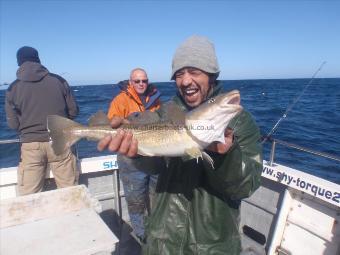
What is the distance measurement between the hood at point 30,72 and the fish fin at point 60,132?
109 inches

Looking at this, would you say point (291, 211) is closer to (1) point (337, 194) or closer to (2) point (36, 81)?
(1) point (337, 194)

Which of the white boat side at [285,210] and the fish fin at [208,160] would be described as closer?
the fish fin at [208,160]

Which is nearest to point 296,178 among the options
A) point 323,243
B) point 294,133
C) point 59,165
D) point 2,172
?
point 323,243

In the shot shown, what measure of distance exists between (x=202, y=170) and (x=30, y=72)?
14.7 ft

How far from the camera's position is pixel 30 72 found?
593 cm

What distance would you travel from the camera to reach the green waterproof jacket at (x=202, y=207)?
2693mm

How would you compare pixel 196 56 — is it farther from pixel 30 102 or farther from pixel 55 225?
pixel 30 102

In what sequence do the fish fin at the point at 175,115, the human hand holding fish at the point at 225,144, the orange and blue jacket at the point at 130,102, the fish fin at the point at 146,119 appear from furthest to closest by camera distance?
the orange and blue jacket at the point at 130,102, the fish fin at the point at 146,119, the fish fin at the point at 175,115, the human hand holding fish at the point at 225,144

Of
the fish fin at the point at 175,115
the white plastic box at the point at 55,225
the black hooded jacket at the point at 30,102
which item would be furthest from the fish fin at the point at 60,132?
the black hooded jacket at the point at 30,102

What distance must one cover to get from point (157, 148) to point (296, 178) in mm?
3127

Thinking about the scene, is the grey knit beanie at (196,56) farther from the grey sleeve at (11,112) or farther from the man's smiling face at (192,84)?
the grey sleeve at (11,112)

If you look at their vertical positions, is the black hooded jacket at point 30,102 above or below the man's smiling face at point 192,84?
below

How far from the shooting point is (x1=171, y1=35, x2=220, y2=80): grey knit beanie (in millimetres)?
3088

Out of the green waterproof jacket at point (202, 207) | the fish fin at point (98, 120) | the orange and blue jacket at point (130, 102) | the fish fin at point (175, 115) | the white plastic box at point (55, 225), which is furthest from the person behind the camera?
the orange and blue jacket at point (130, 102)
